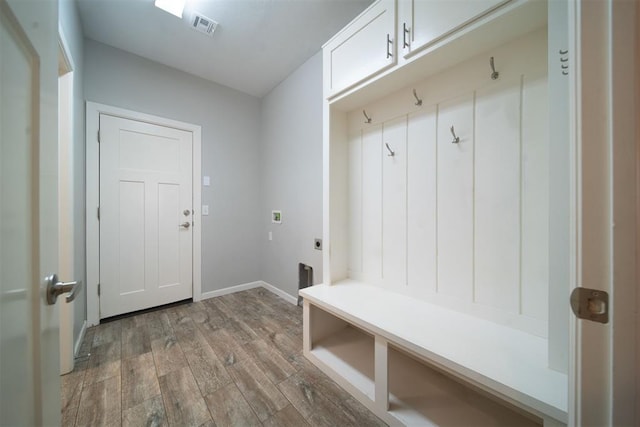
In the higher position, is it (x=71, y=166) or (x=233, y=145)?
(x=233, y=145)

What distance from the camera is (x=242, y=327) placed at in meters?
1.96

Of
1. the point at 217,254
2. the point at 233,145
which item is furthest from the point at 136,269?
the point at 233,145

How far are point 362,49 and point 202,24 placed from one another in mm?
1350

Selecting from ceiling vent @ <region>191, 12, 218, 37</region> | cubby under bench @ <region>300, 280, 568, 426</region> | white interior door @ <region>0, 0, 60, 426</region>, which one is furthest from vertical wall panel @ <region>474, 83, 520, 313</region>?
ceiling vent @ <region>191, 12, 218, 37</region>

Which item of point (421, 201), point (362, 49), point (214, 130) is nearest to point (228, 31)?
point (214, 130)

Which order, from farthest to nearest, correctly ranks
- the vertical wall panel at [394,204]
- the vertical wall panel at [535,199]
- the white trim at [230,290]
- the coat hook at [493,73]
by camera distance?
the white trim at [230,290]
the vertical wall panel at [394,204]
the coat hook at [493,73]
the vertical wall panel at [535,199]

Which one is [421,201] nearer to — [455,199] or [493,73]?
[455,199]

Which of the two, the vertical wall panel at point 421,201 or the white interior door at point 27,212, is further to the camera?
the vertical wall panel at point 421,201

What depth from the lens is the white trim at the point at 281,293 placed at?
97.4 inches

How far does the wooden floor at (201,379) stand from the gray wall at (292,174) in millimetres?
695

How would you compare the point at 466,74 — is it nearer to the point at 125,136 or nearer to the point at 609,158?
the point at 609,158

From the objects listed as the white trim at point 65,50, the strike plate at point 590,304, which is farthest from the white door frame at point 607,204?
the white trim at point 65,50

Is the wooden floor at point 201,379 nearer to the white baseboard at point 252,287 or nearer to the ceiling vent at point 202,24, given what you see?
the white baseboard at point 252,287

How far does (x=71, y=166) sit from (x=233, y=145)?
1.50 m
